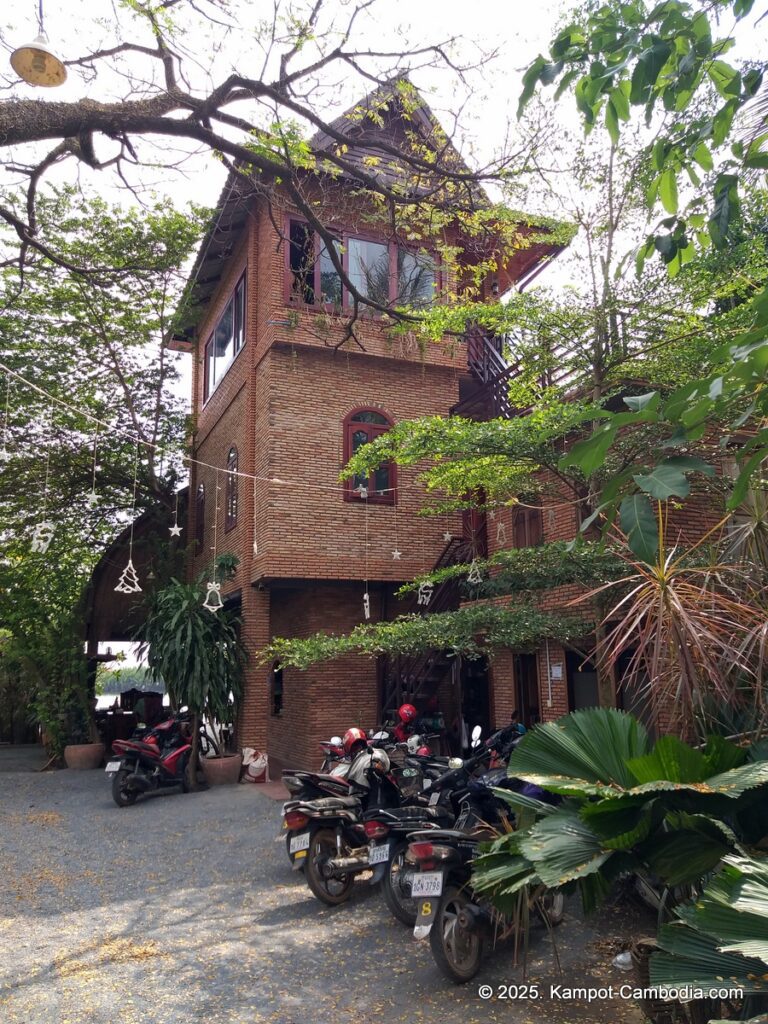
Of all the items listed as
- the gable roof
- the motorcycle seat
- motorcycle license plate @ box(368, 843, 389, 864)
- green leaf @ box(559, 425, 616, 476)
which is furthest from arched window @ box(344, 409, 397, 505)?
green leaf @ box(559, 425, 616, 476)

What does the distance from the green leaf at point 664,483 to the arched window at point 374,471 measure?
10.8 m

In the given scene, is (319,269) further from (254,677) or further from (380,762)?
(380,762)

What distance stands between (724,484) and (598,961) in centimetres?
360

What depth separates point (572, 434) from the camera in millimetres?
8492

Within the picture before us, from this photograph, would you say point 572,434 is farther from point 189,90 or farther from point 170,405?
point 170,405

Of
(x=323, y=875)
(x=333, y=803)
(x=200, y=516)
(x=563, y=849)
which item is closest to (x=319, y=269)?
(x=200, y=516)

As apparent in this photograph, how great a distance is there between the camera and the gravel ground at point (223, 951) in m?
4.39

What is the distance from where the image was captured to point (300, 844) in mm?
6590

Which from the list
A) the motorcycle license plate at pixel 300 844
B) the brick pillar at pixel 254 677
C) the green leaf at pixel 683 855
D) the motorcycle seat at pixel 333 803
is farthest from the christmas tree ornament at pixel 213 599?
the green leaf at pixel 683 855

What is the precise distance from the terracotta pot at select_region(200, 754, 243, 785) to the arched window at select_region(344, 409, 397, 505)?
15.1ft

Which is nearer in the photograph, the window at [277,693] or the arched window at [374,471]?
the arched window at [374,471]

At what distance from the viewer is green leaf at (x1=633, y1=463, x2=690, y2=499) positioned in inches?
99.1

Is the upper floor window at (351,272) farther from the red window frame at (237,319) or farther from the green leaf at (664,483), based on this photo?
the green leaf at (664,483)

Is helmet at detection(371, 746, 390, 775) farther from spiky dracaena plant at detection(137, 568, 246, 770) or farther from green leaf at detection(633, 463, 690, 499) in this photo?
spiky dracaena plant at detection(137, 568, 246, 770)
